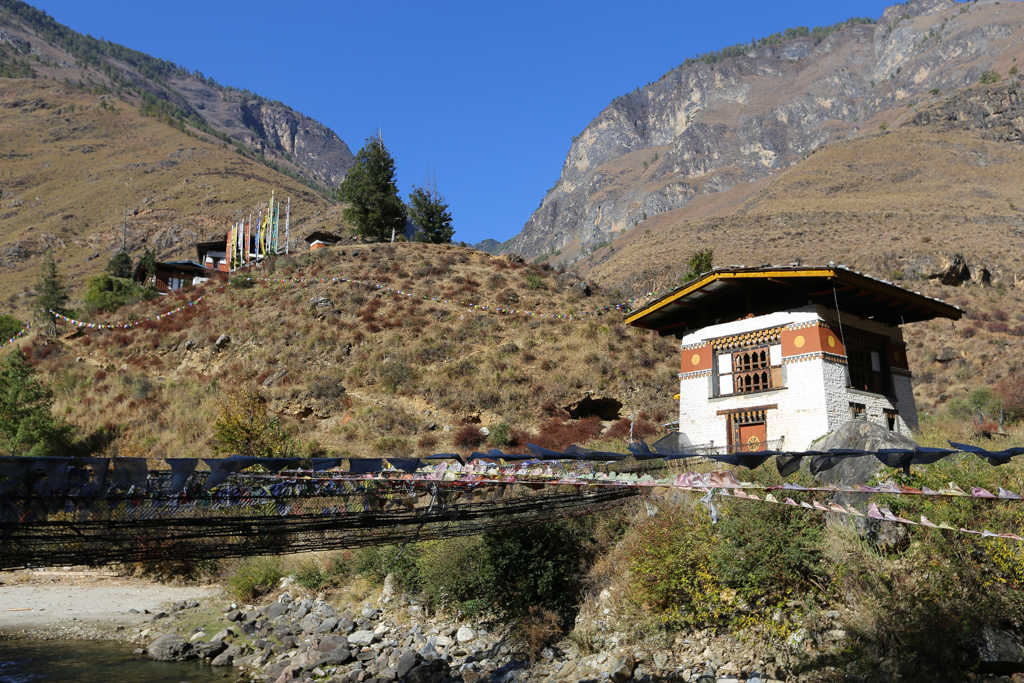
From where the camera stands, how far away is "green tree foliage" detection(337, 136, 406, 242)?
2315 inches

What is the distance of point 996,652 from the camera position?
10164 millimetres

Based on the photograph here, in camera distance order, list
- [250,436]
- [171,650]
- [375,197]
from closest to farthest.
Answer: [171,650], [250,436], [375,197]

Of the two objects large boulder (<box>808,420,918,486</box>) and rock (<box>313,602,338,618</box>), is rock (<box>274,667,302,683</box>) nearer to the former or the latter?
rock (<box>313,602,338,618</box>)

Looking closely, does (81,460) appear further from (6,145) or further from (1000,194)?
(6,145)

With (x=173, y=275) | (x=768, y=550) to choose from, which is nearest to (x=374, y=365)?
(x=768, y=550)

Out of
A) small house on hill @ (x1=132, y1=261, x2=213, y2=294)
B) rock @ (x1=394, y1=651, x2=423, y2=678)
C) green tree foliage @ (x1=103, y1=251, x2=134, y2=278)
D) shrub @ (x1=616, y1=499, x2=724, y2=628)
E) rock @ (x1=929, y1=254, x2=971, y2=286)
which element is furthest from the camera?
green tree foliage @ (x1=103, y1=251, x2=134, y2=278)

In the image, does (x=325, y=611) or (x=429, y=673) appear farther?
(x=325, y=611)

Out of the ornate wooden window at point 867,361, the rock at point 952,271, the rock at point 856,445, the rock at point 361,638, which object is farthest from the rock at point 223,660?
the rock at point 952,271

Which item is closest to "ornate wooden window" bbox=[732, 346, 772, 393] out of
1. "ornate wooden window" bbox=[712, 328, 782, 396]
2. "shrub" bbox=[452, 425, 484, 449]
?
"ornate wooden window" bbox=[712, 328, 782, 396]

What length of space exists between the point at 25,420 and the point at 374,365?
49.8 feet

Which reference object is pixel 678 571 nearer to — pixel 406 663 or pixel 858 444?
pixel 858 444

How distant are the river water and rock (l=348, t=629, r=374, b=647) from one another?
3.03 m

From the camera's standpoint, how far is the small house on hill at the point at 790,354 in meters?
18.1

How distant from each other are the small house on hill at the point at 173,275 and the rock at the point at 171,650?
45057 millimetres
